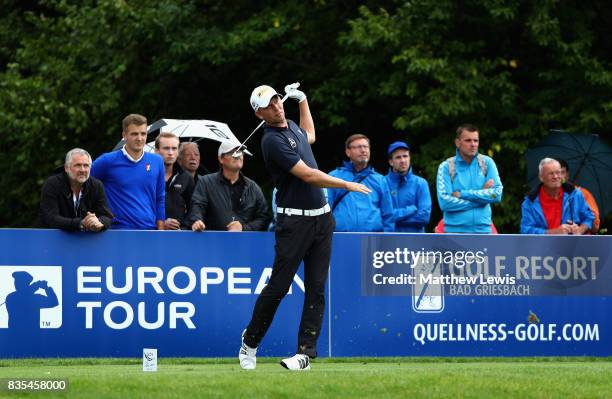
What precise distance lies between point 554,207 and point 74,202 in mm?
4955

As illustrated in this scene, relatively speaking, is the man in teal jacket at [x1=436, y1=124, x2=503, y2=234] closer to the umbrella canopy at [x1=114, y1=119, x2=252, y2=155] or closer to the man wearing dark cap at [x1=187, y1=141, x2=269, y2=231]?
the man wearing dark cap at [x1=187, y1=141, x2=269, y2=231]

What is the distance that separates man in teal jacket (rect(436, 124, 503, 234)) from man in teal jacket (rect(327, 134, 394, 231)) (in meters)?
0.57

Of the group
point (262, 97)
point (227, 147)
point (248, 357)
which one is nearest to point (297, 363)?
point (248, 357)

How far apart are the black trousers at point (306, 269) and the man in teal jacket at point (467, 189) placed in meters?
3.27

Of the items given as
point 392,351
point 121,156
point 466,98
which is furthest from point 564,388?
point 466,98

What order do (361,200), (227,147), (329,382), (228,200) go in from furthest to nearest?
(361,200), (227,147), (228,200), (329,382)

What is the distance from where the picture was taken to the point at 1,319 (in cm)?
1255

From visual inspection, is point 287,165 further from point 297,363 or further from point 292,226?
point 297,363

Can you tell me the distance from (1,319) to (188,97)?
502 inches

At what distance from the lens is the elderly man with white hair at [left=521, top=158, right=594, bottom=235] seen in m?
14.1

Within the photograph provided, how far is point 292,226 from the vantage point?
1059 centimetres

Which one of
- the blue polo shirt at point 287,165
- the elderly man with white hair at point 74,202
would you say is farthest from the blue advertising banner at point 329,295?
the blue polo shirt at point 287,165

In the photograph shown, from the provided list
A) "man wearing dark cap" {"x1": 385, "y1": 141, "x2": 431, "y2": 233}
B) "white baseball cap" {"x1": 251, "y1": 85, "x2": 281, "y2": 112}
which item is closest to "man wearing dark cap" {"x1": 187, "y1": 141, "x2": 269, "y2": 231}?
"man wearing dark cap" {"x1": 385, "y1": 141, "x2": 431, "y2": 233}

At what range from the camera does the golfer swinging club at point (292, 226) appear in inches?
413
